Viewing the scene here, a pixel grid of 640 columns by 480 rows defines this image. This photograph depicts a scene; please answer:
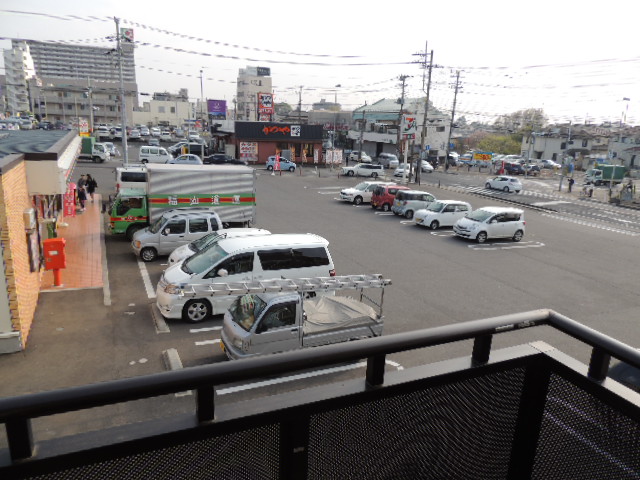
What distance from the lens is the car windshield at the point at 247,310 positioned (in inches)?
360

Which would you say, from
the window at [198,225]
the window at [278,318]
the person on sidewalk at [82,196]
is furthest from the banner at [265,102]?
the window at [278,318]

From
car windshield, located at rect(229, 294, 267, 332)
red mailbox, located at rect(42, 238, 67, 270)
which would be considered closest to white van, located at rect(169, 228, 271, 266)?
red mailbox, located at rect(42, 238, 67, 270)

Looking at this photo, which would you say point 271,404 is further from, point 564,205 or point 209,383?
point 564,205

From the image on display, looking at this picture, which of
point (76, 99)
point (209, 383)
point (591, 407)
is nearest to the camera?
point (209, 383)

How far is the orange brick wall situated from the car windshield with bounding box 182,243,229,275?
12.0 ft

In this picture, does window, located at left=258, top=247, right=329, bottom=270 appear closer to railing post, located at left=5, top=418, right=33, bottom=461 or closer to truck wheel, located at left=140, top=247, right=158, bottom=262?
truck wheel, located at left=140, top=247, right=158, bottom=262

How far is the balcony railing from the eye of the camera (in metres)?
1.45

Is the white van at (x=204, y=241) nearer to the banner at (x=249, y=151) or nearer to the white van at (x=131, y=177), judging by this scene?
the white van at (x=131, y=177)

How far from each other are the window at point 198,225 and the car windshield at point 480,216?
13039 mm

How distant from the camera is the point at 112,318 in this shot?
11.5m

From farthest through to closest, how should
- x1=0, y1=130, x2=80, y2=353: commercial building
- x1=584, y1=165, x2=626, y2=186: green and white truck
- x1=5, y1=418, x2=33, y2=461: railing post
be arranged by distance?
x1=584, y1=165, x2=626, y2=186: green and white truck → x1=0, y1=130, x2=80, y2=353: commercial building → x1=5, y1=418, x2=33, y2=461: railing post

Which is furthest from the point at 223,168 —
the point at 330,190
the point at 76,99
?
the point at 76,99

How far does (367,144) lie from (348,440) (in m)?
74.9

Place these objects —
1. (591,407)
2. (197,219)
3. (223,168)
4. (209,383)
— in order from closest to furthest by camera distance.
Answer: (209,383), (591,407), (197,219), (223,168)
